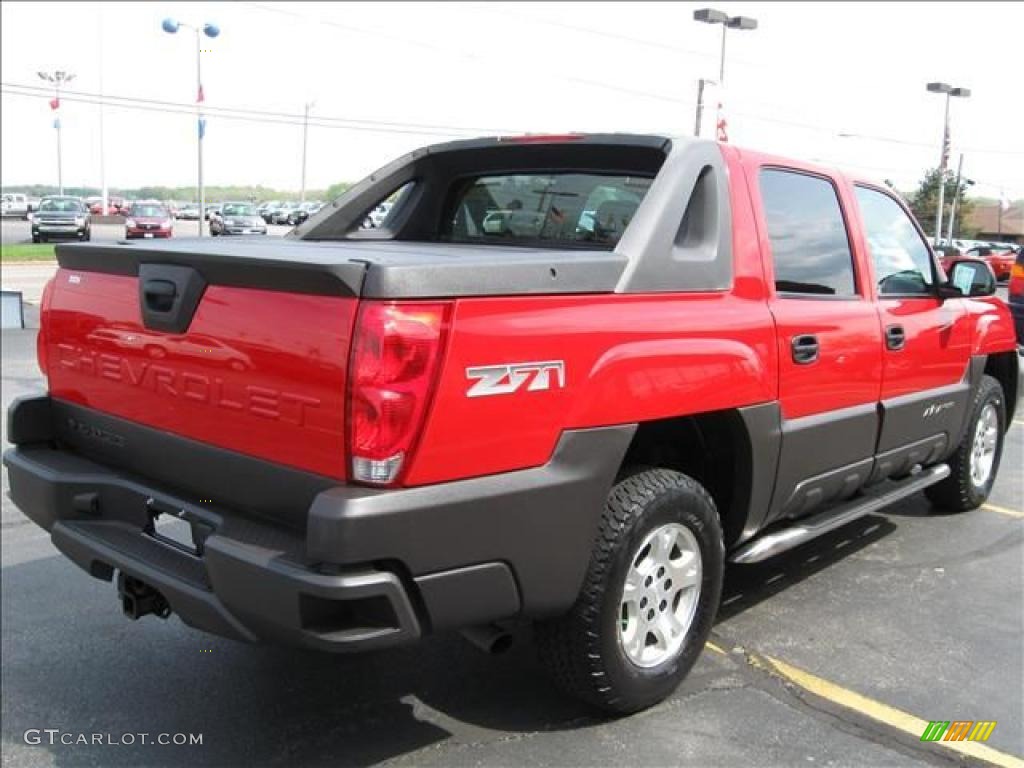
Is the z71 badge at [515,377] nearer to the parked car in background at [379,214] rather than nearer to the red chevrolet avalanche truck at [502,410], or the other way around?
the red chevrolet avalanche truck at [502,410]

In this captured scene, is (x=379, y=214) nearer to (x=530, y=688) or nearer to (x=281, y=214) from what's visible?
(x=530, y=688)

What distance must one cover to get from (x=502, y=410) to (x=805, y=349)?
5.28 feet

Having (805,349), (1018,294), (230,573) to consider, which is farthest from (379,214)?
(1018,294)

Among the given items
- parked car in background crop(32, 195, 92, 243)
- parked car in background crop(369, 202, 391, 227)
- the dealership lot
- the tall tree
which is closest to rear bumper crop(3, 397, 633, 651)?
parked car in background crop(369, 202, 391, 227)

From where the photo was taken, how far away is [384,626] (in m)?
2.49

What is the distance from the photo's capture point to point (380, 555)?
2.39 m

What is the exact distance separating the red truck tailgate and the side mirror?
3619 mm

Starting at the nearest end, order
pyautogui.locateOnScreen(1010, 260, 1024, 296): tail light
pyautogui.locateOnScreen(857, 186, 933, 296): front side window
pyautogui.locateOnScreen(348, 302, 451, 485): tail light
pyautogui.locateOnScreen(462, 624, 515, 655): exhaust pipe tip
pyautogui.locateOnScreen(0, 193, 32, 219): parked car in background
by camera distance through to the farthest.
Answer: pyautogui.locateOnScreen(348, 302, 451, 485): tail light < pyautogui.locateOnScreen(462, 624, 515, 655): exhaust pipe tip < pyautogui.locateOnScreen(857, 186, 933, 296): front side window < pyautogui.locateOnScreen(1010, 260, 1024, 296): tail light < pyautogui.locateOnScreen(0, 193, 32, 219): parked car in background

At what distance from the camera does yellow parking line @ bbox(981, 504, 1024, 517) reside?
5.74 metres

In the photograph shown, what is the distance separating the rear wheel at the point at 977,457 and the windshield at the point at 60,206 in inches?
1555

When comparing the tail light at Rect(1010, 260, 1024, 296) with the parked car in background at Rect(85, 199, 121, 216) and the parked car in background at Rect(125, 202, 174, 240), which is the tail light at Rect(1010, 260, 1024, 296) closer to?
the parked car in background at Rect(125, 202, 174, 240)

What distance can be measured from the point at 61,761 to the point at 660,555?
206 centimetres

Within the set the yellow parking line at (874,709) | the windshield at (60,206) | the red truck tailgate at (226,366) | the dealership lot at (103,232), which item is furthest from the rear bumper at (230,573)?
the windshield at (60,206)

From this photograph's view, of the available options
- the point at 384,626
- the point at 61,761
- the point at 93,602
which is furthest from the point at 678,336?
the point at 93,602
